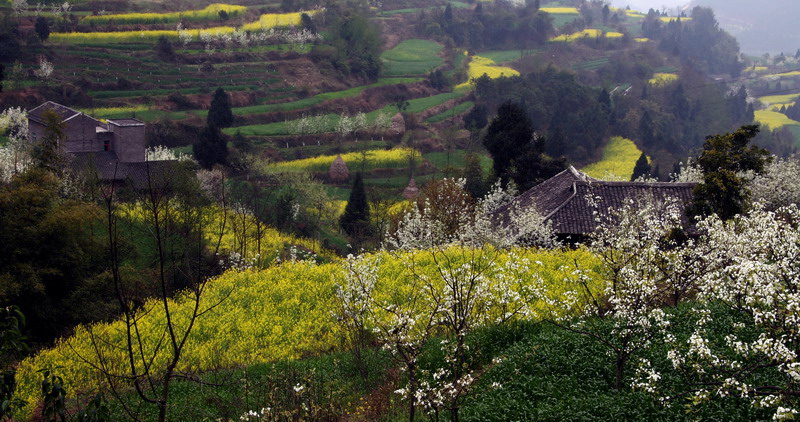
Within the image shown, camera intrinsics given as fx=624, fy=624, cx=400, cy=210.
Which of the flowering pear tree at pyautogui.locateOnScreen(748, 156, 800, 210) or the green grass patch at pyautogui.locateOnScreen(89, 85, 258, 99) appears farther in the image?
the green grass patch at pyautogui.locateOnScreen(89, 85, 258, 99)

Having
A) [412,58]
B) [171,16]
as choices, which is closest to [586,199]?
[171,16]

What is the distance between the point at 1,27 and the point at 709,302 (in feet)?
248

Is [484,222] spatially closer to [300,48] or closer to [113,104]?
[113,104]

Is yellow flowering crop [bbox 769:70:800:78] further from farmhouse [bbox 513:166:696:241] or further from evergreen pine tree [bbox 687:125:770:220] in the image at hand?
evergreen pine tree [bbox 687:125:770:220]

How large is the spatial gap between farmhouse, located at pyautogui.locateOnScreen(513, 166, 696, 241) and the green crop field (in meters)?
64.0

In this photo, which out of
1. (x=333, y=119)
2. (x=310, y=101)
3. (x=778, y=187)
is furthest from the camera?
(x=310, y=101)

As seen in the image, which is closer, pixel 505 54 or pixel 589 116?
pixel 589 116

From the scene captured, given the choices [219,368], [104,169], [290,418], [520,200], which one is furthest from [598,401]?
[104,169]

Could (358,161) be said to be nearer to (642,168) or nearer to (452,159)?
(452,159)

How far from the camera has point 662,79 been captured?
10600 centimetres

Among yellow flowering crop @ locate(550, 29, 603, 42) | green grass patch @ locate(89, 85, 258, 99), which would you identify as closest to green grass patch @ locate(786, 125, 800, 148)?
yellow flowering crop @ locate(550, 29, 603, 42)

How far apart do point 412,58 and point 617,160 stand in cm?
3999

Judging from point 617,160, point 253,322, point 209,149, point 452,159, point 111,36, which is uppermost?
point 111,36

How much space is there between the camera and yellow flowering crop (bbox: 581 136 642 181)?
67.4m
